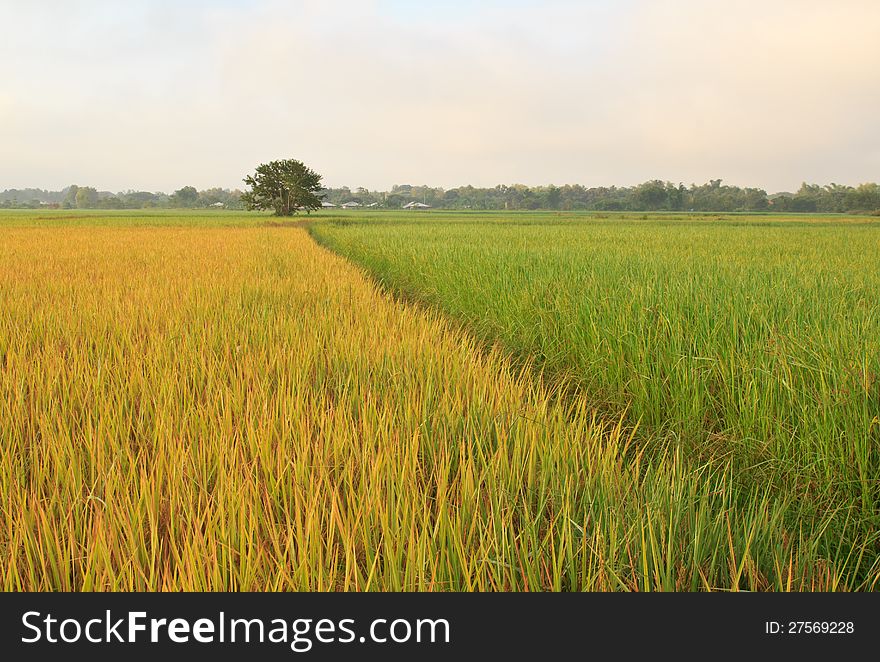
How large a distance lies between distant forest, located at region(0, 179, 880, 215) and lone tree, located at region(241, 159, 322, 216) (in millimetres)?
52885

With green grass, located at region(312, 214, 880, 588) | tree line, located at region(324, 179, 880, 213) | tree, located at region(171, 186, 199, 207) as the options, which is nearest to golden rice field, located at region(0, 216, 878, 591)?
green grass, located at region(312, 214, 880, 588)

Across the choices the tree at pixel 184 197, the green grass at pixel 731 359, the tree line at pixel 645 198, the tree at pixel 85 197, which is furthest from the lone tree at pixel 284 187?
the tree at pixel 85 197

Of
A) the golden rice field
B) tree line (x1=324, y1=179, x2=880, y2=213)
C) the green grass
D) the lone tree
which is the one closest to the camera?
the golden rice field

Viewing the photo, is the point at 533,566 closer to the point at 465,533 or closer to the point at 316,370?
the point at 465,533

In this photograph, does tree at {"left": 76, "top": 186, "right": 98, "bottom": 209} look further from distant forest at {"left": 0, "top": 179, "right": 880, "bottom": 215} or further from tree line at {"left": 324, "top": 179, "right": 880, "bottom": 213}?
tree line at {"left": 324, "top": 179, "right": 880, "bottom": 213}

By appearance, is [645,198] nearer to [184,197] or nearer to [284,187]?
[284,187]

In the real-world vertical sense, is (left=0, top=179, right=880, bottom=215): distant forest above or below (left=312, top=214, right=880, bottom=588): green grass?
above

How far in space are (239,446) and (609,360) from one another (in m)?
2.17

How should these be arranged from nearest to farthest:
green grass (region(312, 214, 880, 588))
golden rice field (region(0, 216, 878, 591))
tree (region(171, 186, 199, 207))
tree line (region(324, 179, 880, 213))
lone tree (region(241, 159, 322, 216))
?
golden rice field (region(0, 216, 878, 591)), green grass (region(312, 214, 880, 588)), lone tree (region(241, 159, 322, 216)), tree line (region(324, 179, 880, 213)), tree (region(171, 186, 199, 207))

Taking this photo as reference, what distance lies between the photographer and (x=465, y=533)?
116 cm

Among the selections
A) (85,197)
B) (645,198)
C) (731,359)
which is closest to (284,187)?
(731,359)

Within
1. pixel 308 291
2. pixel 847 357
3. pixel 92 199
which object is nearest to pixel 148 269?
pixel 308 291

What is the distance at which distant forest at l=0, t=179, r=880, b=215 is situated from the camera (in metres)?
81.7

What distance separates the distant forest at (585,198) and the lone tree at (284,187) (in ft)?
174
